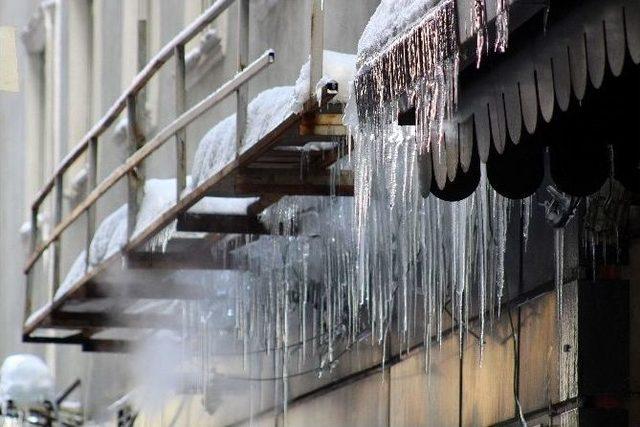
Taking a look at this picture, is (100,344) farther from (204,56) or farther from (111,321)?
(204,56)

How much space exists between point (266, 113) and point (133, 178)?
2.83 meters

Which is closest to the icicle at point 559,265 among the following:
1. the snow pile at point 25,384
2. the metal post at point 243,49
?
the metal post at point 243,49

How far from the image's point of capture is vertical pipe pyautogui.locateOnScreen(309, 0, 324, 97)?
→ 934 cm

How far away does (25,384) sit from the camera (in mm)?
19250

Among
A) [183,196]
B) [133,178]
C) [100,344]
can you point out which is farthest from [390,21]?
[100,344]

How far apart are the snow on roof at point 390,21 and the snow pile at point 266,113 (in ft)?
2.91

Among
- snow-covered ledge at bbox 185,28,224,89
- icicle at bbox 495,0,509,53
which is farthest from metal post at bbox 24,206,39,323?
icicle at bbox 495,0,509,53

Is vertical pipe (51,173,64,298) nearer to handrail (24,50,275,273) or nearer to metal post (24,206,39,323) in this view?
handrail (24,50,275,273)

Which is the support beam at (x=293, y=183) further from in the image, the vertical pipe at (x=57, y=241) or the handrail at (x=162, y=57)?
the vertical pipe at (x=57, y=241)

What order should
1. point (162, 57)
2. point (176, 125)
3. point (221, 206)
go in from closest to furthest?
point (176, 125) < point (221, 206) < point (162, 57)

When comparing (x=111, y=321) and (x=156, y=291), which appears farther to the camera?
(x=111, y=321)

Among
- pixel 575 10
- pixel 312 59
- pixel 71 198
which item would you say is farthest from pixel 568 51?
pixel 71 198

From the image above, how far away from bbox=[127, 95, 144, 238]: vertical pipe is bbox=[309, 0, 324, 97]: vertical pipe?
3.44 metres

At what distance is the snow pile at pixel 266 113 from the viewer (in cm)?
942
